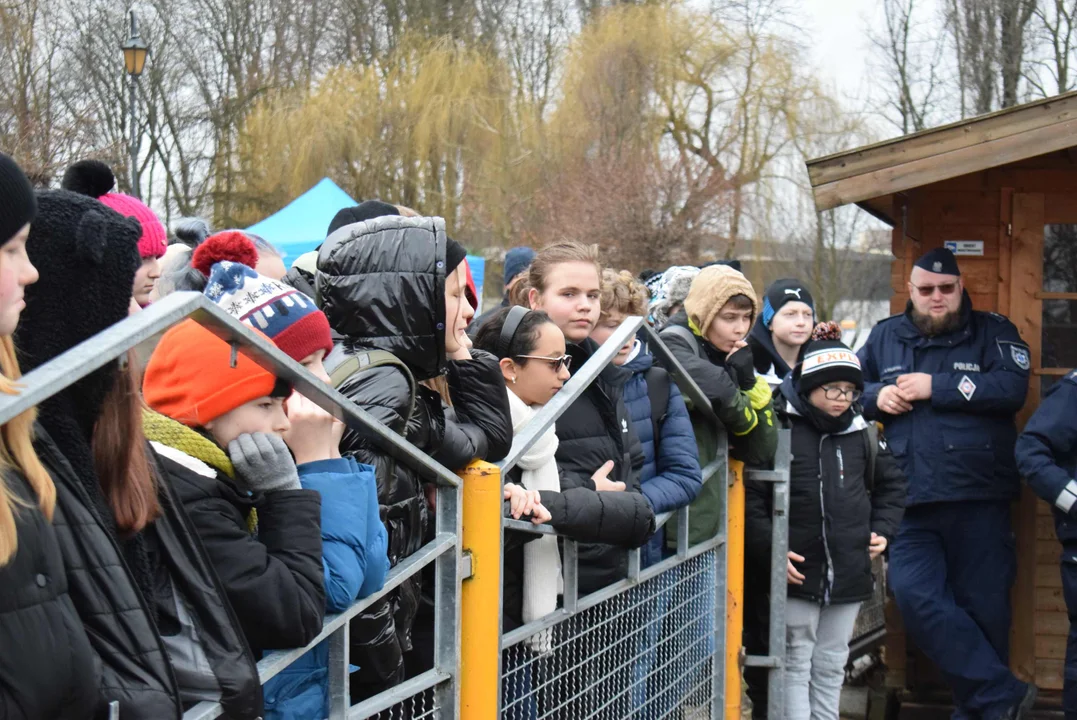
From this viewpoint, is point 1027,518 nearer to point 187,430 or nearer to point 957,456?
point 957,456

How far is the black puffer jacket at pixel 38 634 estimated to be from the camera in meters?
1.42

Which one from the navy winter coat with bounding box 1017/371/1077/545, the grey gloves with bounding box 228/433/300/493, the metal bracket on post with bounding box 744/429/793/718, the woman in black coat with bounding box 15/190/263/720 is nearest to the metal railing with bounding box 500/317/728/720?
the metal bracket on post with bounding box 744/429/793/718

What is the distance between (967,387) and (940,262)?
23.9 inches

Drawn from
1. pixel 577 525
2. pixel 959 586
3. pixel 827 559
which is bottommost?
pixel 959 586

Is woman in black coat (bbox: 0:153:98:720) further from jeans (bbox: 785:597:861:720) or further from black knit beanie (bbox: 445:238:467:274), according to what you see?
jeans (bbox: 785:597:861:720)

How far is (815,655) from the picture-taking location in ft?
16.5

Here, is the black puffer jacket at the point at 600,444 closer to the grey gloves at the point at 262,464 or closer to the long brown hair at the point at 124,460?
the grey gloves at the point at 262,464

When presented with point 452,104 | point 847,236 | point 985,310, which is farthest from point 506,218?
point 985,310

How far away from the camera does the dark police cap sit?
19.1 feet

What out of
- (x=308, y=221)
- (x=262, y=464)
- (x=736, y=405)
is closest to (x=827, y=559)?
(x=736, y=405)

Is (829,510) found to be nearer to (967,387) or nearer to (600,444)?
(967,387)

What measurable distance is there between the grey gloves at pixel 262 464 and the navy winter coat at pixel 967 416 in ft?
14.4

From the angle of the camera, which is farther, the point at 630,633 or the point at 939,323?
the point at 939,323

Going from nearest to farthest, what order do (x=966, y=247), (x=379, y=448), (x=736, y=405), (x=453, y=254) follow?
(x=379, y=448)
(x=453, y=254)
(x=736, y=405)
(x=966, y=247)
